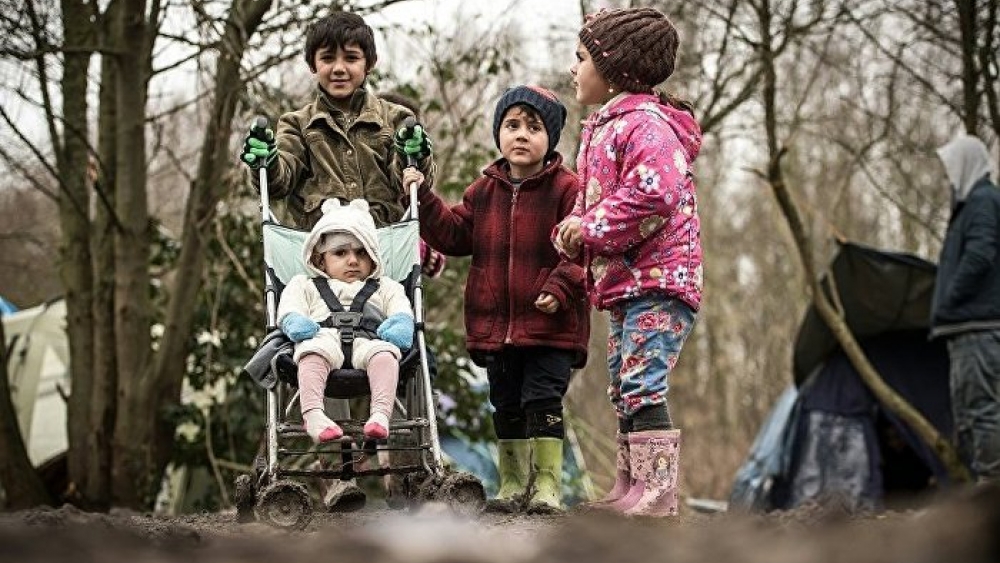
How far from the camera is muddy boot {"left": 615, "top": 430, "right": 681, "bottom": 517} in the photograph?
4.70m

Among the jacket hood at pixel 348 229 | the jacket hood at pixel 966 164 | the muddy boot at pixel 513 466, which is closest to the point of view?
the jacket hood at pixel 348 229

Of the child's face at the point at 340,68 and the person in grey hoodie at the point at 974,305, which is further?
the person in grey hoodie at the point at 974,305

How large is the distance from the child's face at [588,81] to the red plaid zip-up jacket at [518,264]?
465mm

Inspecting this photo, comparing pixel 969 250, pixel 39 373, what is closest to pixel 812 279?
pixel 969 250

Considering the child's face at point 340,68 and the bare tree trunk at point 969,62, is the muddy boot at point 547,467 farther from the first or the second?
the bare tree trunk at point 969,62

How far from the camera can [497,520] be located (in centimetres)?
458

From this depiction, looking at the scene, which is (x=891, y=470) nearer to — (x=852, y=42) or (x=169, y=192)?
(x=852, y=42)

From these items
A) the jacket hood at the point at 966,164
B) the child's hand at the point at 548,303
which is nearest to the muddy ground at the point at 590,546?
the child's hand at the point at 548,303

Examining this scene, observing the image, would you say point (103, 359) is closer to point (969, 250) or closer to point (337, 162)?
A: point (337, 162)

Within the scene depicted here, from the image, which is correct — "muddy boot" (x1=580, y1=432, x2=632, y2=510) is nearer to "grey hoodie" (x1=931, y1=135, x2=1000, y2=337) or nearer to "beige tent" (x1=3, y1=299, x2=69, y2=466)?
"grey hoodie" (x1=931, y1=135, x2=1000, y2=337)

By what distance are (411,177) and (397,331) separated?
71 centimetres

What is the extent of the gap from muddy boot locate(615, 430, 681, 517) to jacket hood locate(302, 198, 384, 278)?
1.17 metres

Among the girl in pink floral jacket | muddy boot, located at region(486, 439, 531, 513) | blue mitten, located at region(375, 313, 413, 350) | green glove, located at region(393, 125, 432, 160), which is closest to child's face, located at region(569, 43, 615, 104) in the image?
the girl in pink floral jacket

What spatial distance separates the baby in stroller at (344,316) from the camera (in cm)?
483
